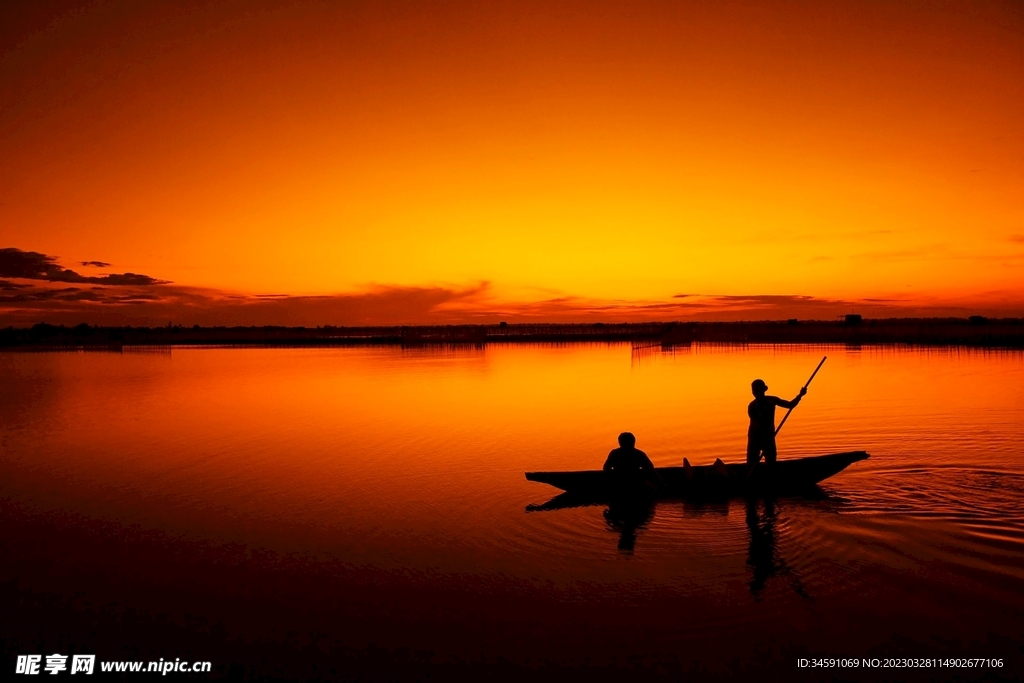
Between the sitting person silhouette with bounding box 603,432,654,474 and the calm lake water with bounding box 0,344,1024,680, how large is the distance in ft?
2.53

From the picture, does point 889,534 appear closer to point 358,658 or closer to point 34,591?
point 358,658

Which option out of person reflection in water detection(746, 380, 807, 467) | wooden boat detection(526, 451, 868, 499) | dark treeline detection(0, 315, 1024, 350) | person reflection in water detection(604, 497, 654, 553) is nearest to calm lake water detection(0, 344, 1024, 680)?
person reflection in water detection(604, 497, 654, 553)

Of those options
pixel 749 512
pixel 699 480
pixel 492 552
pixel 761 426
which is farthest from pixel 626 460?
pixel 492 552

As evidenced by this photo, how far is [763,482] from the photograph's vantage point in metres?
12.4

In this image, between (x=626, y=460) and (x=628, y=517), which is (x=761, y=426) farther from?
(x=628, y=517)

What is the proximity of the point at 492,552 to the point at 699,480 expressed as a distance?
14.1 ft

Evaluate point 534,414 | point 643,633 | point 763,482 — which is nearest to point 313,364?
point 534,414

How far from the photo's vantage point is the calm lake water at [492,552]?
709 cm

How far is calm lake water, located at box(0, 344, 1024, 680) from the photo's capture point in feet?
23.3

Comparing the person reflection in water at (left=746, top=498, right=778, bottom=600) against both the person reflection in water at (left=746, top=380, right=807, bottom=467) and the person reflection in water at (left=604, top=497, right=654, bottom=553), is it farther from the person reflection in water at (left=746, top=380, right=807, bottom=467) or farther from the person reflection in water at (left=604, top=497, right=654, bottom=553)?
the person reflection in water at (left=604, top=497, right=654, bottom=553)

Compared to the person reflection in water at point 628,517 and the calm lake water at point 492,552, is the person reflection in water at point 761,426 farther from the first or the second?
the person reflection in water at point 628,517

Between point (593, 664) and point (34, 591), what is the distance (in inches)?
279

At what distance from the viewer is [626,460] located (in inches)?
476

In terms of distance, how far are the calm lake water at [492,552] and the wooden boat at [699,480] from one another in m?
0.44
